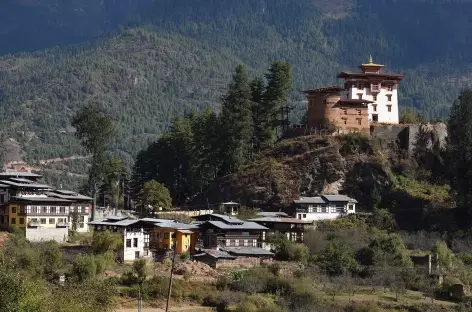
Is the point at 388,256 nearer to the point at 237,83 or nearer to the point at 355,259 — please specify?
the point at 355,259

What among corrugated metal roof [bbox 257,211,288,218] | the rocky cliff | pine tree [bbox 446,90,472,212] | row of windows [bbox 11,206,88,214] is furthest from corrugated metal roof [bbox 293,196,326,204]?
row of windows [bbox 11,206,88,214]

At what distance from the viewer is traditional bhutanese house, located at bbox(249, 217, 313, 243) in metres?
93.1

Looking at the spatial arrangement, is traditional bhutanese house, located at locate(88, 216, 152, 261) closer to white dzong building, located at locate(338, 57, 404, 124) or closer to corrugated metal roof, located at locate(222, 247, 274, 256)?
corrugated metal roof, located at locate(222, 247, 274, 256)

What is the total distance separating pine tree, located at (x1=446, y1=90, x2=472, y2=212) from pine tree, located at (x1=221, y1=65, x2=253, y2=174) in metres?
18.2

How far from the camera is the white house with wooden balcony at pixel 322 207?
9750 cm

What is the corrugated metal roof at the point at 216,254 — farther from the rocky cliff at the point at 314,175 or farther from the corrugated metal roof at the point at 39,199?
the rocky cliff at the point at 314,175

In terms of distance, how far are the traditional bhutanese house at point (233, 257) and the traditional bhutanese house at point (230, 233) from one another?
777mm

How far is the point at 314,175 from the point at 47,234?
25109 millimetres

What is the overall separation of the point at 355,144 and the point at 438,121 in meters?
11.7

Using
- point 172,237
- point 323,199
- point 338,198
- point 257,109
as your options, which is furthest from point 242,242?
point 257,109

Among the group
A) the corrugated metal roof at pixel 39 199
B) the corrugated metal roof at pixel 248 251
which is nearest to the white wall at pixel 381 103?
the corrugated metal roof at pixel 248 251

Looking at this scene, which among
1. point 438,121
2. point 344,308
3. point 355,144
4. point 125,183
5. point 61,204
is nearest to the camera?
point 344,308

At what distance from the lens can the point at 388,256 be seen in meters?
86.8

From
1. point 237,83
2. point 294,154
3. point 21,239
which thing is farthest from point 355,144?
point 21,239
